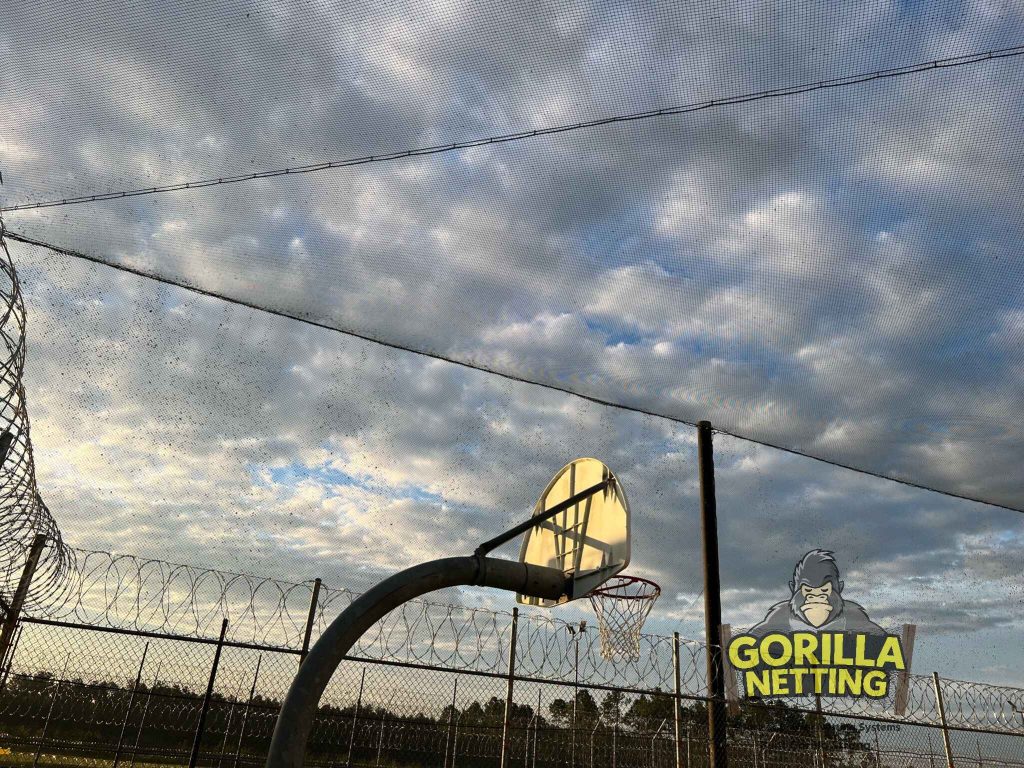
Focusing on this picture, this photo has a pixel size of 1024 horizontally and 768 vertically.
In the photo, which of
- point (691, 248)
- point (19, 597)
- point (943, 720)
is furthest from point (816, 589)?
point (19, 597)

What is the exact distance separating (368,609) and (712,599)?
286 inches

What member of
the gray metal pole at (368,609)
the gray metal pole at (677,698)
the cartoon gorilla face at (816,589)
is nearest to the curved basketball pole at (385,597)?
the gray metal pole at (368,609)

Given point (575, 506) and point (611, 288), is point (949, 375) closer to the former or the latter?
point (611, 288)

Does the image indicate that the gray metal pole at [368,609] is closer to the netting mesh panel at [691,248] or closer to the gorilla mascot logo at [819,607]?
the netting mesh panel at [691,248]

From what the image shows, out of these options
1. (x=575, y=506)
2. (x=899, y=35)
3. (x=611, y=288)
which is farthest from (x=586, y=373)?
(x=899, y=35)

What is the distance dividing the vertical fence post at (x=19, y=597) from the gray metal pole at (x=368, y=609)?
210 centimetres

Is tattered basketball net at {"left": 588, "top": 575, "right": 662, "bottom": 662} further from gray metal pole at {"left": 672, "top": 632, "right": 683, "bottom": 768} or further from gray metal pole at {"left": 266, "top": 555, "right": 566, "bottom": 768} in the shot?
gray metal pole at {"left": 266, "top": 555, "right": 566, "bottom": 768}

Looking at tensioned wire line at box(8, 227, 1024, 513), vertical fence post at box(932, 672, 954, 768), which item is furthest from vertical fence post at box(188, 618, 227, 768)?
vertical fence post at box(932, 672, 954, 768)

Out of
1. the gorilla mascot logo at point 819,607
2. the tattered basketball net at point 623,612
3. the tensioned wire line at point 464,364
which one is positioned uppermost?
the tensioned wire line at point 464,364

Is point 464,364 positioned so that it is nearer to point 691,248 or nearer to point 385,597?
point 691,248

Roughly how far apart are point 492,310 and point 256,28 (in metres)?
4.33

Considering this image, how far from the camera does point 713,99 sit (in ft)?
24.7

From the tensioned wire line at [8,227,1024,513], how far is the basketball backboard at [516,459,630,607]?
3.80 m

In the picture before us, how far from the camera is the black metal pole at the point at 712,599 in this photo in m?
10.0
